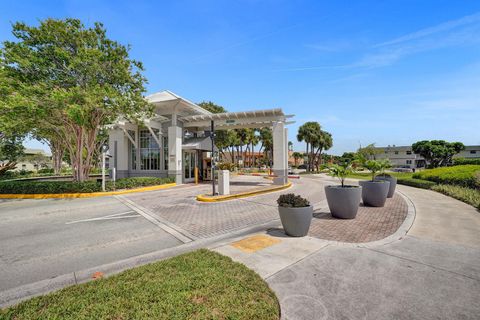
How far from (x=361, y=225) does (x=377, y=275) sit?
330 centimetres

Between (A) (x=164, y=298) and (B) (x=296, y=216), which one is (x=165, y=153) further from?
(A) (x=164, y=298)

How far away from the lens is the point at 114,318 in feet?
8.63

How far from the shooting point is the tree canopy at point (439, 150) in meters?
48.5

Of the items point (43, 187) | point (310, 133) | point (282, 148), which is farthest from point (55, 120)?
point (310, 133)

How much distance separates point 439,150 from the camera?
48.2 meters

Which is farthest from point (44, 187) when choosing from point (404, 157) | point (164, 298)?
point (404, 157)

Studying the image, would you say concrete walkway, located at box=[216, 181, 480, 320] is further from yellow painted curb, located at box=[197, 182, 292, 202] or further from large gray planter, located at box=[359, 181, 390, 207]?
yellow painted curb, located at box=[197, 182, 292, 202]

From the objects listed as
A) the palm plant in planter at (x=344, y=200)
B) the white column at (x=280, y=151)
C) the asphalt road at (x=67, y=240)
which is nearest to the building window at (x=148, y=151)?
the white column at (x=280, y=151)

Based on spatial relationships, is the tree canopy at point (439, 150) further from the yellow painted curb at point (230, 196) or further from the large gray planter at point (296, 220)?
the large gray planter at point (296, 220)

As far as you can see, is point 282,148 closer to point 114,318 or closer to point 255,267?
point 255,267

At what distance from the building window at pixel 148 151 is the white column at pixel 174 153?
2049mm

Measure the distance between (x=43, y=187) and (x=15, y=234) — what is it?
907cm

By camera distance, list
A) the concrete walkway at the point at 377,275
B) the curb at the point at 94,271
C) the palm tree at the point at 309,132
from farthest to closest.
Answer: the palm tree at the point at 309,132, the curb at the point at 94,271, the concrete walkway at the point at 377,275

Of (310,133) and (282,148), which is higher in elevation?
(310,133)
